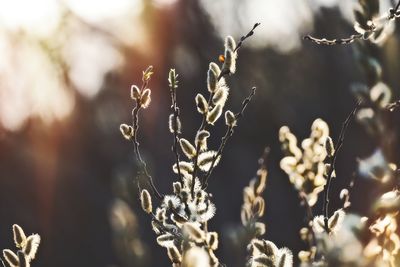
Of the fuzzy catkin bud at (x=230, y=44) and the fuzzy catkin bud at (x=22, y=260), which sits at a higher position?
the fuzzy catkin bud at (x=230, y=44)

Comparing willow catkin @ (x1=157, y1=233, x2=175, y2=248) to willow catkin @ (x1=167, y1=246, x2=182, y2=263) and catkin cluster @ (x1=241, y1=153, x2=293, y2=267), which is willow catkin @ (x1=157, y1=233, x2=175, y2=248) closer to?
willow catkin @ (x1=167, y1=246, x2=182, y2=263)

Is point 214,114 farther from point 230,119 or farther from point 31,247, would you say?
point 31,247

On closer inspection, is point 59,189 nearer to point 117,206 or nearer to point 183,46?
point 183,46

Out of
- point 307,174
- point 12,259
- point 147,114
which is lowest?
point 12,259

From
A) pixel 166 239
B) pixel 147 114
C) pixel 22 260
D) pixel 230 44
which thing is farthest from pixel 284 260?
pixel 147 114

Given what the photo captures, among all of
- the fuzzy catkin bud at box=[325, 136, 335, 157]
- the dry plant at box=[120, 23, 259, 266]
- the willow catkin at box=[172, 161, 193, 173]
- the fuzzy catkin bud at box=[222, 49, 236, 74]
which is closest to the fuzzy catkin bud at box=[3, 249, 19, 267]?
the dry plant at box=[120, 23, 259, 266]

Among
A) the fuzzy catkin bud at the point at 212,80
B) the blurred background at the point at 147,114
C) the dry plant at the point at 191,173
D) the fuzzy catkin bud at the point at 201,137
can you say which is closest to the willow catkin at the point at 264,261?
the dry plant at the point at 191,173

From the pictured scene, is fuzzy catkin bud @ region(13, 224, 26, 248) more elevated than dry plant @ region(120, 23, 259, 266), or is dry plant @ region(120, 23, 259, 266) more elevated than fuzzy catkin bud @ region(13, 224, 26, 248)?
dry plant @ region(120, 23, 259, 266)

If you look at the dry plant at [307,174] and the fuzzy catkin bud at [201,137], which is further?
the fuzzy catkin bud at [201,137]

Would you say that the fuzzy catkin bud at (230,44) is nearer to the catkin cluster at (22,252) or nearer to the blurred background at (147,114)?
the catkin cluster at (22,252)

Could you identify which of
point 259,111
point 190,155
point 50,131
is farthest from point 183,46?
point 190,155

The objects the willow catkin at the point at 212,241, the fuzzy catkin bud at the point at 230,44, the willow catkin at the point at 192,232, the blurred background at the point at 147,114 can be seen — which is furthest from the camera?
the blurred background at the point at 147,114
